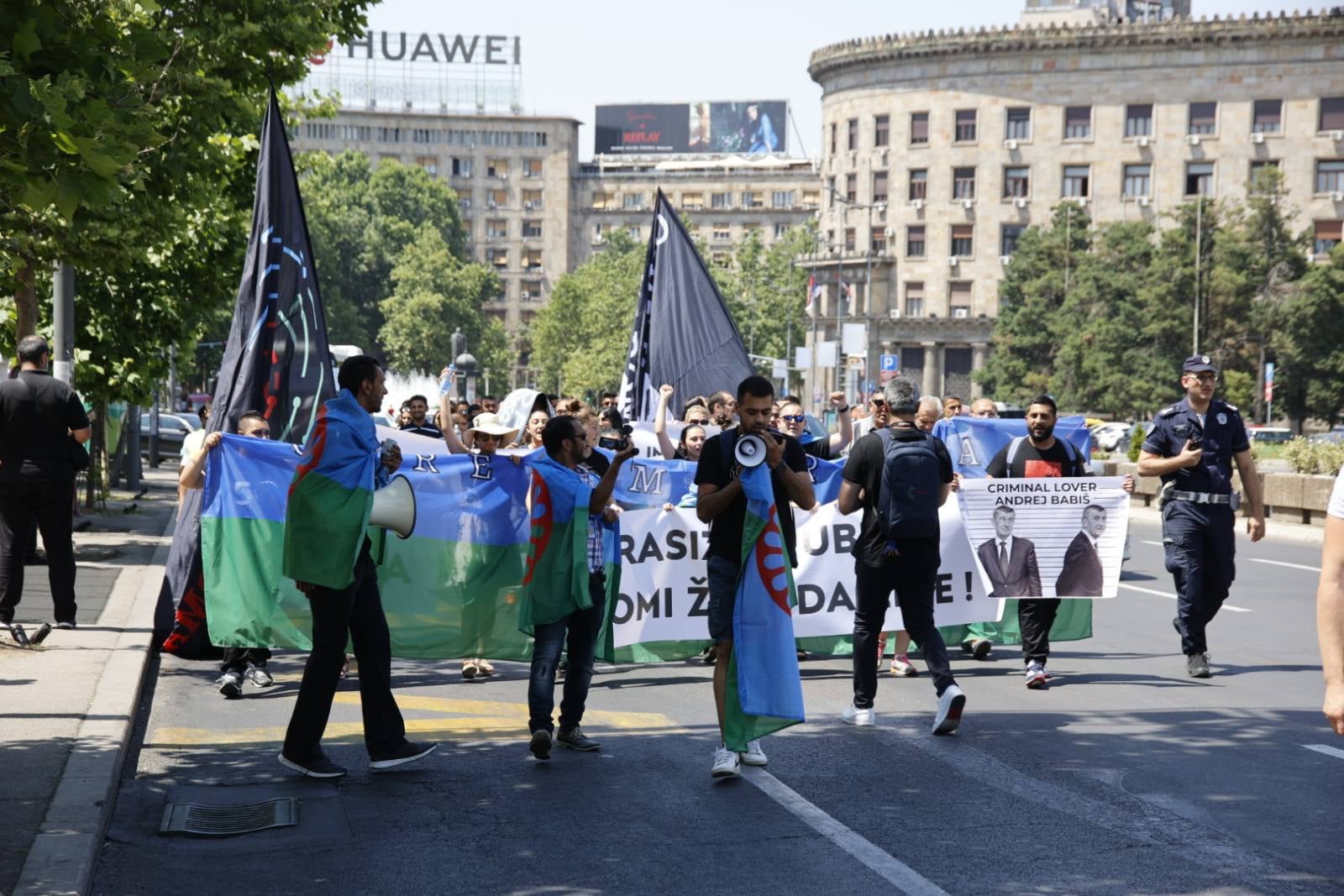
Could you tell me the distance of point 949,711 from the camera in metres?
8.23

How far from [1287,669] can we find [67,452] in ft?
26.2

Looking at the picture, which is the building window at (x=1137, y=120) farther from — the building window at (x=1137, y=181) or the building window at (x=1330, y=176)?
the building window at (x=1330, y=176)

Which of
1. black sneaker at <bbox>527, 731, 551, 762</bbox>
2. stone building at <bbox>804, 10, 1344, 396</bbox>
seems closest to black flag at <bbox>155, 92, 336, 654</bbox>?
black sneaker at <bbox>527, 731, 551, 762</bbox>

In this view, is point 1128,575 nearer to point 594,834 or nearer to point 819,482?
point 819,482

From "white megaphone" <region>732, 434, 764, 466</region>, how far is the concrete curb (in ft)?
9.68

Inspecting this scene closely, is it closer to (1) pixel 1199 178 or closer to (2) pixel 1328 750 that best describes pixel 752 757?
(2) pixel 1328 750

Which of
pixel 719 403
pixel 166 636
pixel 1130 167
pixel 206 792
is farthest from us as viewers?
Answer: pixel 1130 167

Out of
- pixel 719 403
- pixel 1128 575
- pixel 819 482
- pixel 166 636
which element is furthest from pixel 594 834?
pixel 1128 575

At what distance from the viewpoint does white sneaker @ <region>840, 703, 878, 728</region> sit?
28.2ft

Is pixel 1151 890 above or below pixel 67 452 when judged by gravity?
below

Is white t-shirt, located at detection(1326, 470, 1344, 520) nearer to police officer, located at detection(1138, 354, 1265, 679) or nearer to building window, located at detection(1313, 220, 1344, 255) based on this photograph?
police officer, located at detection(1138, 354, 1265, 679)

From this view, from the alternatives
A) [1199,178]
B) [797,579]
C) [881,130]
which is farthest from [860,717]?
[881,130]

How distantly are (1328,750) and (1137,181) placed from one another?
85.7m

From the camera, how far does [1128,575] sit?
17812mm
